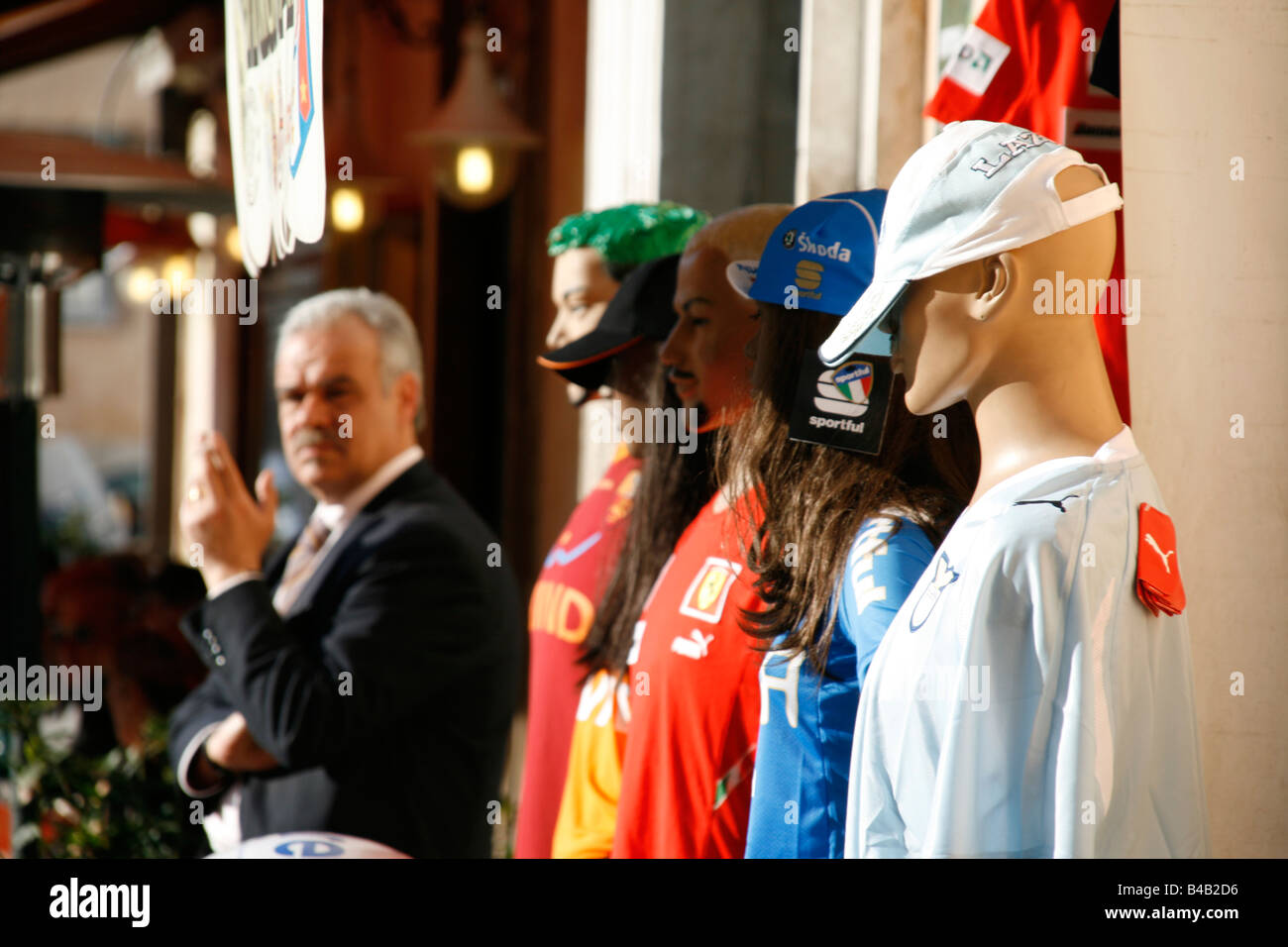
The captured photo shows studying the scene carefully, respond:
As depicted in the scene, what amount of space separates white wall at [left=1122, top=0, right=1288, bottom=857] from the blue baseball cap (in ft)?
1.18

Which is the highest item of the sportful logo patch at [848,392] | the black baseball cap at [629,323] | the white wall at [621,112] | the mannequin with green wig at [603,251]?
the white wall at [621,112]

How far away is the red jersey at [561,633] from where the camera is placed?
2.39 metres

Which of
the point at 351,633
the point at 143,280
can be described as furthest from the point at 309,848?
the point at 143,280

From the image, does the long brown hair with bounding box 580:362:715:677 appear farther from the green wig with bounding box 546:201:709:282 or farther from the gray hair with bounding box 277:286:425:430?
the gray hair with bounding box 277:286:425:430

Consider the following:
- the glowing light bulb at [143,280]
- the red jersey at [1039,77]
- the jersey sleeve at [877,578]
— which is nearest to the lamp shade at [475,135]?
the red jersey at [1039,77]

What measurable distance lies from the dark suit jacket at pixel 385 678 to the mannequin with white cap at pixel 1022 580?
121 cm

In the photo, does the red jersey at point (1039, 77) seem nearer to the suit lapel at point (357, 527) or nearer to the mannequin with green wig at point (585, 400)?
the mannequin with green wig at point (585, 400)

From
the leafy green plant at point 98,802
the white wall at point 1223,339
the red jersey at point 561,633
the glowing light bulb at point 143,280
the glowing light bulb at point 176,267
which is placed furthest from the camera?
the glowing light bulb at point 143,280

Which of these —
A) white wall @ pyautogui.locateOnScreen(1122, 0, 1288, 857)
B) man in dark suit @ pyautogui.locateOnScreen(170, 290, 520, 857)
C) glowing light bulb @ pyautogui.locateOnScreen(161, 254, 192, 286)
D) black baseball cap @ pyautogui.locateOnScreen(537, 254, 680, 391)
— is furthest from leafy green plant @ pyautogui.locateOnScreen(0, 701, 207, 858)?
glowing light bulb @ pyautogui.locateOnScreen(161, 254, 192, 286)

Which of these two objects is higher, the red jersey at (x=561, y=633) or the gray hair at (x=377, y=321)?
the gray hair at (x=377, y=321)

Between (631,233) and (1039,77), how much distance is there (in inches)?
37.6

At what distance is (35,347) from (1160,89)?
2962mm

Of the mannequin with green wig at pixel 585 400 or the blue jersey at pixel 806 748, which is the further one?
the mannequin with green wig at pixel 585 400

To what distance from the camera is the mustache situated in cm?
259
